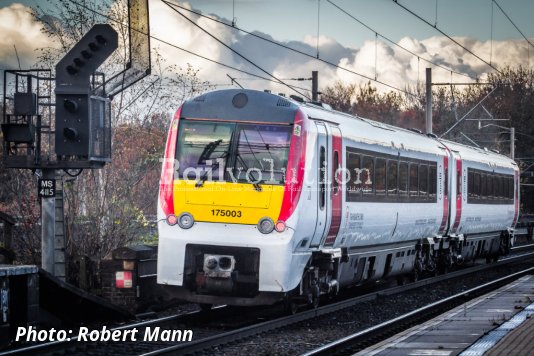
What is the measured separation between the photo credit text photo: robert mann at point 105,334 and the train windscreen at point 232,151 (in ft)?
7.81

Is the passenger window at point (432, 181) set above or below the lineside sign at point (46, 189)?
above

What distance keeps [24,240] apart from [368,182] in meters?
6.55

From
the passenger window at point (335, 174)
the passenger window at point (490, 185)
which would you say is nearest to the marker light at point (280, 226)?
the passenger window at point (335, 174)

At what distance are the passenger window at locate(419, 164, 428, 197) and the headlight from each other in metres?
8.45

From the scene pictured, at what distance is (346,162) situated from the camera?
17.7 m

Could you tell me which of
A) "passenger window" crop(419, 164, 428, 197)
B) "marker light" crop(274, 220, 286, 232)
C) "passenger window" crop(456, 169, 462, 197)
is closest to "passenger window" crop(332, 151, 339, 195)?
"marker light" crop(274, 220, 286, 232)

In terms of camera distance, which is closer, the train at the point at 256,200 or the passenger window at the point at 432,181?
the train at the point at 256,200

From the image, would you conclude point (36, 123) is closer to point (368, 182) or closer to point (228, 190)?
point (228, 190)

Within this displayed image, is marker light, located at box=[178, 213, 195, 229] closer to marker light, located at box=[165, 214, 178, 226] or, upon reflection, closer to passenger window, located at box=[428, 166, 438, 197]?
marker light, located at box=[165, 214, 178, 226]

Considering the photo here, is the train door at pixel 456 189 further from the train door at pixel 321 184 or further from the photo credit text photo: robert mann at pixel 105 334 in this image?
the photo credit text photo: robert mann at pixel 105 334

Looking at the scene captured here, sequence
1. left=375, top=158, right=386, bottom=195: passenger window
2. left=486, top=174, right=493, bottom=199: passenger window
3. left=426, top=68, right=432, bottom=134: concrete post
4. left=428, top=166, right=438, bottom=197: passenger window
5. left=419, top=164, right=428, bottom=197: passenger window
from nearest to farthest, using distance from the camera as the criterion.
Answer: left=375, top=158, right=386, bottom=195: passenger window
left=419, top=164, right=428, bottom=197: passenger window
left=428, top=166, right=438, bottom=197: passenger window
left=486, top=174, right=493, bottom=199: passenger window
left=426, top=68, right=432, bottom=134: concrete post

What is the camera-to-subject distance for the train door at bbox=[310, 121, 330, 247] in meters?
16.1

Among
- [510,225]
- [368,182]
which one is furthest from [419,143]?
[510,225]

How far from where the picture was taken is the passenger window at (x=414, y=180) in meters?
22.0
